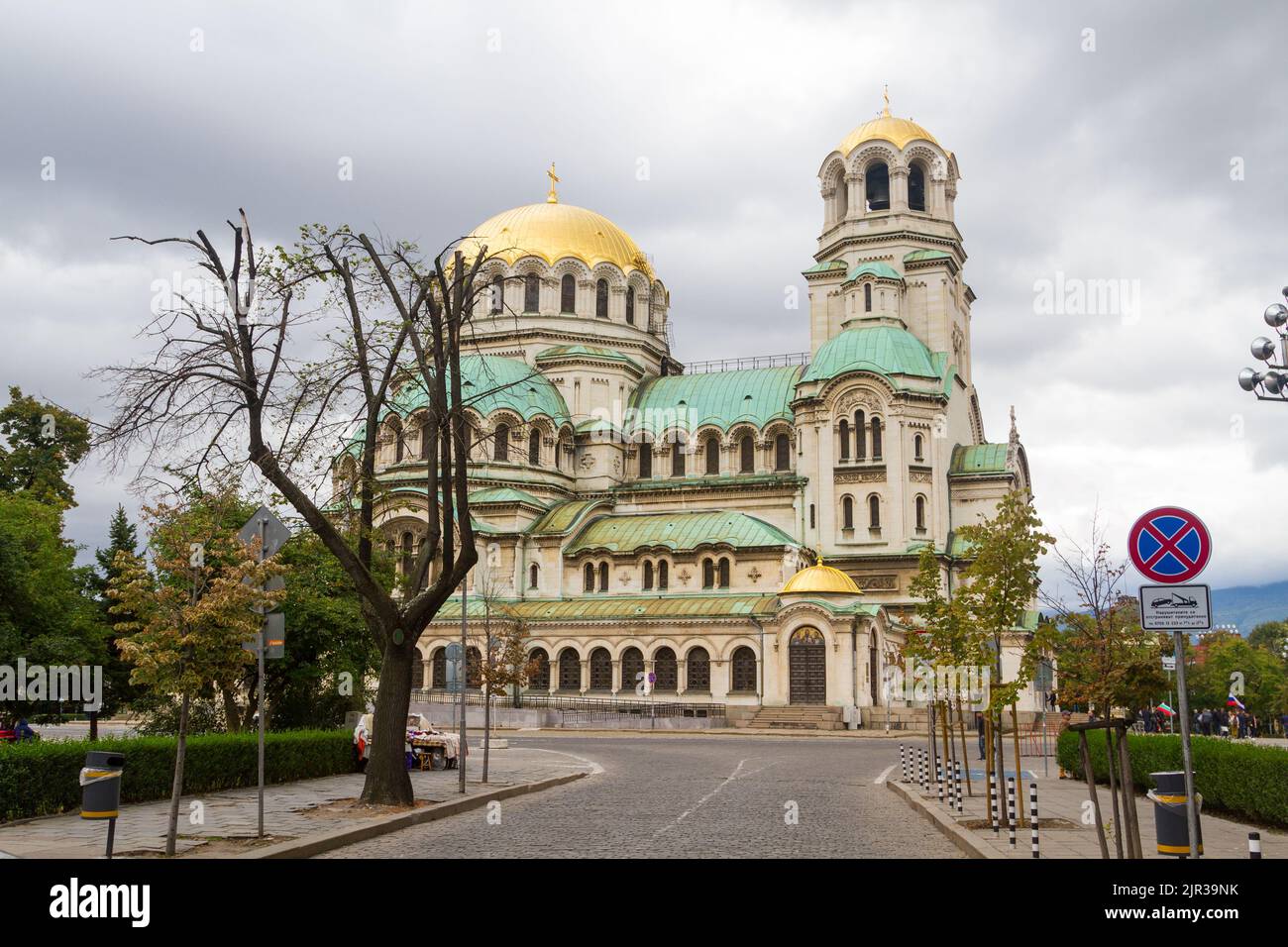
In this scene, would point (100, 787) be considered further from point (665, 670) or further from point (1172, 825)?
point (665, 670)

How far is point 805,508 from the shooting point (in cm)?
6588

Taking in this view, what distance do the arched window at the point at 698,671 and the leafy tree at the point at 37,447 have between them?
2876cm

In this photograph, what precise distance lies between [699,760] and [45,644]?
56.9 feet

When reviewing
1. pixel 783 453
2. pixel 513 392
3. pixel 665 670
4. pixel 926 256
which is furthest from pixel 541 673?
pixel 926 256

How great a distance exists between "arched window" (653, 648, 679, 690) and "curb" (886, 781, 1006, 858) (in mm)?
36036

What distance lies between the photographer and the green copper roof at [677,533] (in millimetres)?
62781

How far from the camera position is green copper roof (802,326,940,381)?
64.4 meters

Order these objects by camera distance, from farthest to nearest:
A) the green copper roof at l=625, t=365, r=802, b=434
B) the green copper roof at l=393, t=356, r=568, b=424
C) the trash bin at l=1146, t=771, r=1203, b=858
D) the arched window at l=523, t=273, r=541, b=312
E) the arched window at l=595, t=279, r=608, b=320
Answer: the arched window at l=595, t=279, r=608, b=320 → the arched window at l=523, t=273, r=541, b=312 → the green copper roof at l=625, t=365, r=802, b=434 → the green copper roof at l=393, t=356, r=568, b=424 → the trash bin at l=1146, t=771, r=1203, b=858

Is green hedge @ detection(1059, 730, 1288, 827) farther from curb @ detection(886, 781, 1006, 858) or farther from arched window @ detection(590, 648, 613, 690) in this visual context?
arched window @ detection(590, 648, 613, 690)

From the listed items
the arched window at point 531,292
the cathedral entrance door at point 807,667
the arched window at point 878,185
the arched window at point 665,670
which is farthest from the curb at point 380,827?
the arched window at point 531,292

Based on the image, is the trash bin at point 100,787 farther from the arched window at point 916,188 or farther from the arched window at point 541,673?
the arched window at point 916,188

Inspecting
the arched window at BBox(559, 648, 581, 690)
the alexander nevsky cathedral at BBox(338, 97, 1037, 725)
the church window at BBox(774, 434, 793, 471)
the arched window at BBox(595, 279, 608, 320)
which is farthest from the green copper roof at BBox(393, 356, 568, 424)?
the arched window at BBox(559, 648, 581, 690)

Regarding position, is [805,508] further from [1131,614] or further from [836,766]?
[1131,614]

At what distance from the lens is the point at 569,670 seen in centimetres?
6209
